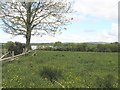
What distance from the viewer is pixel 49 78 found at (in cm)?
718

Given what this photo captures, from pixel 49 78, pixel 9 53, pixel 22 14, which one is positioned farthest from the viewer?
pixel 22 14

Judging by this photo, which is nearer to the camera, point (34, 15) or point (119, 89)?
point (119, 89)

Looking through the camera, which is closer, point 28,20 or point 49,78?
point 49,78

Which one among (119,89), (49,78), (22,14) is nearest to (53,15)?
(22,14)

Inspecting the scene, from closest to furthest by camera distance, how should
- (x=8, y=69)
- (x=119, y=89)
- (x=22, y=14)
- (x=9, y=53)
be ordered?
1. (x=9, y=53)
2. (x=119, y=89)
3. (x=8, y=69)
4. (x=22, y=14)

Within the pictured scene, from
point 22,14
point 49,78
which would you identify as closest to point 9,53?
point 49,78

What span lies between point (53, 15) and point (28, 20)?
2.15 m

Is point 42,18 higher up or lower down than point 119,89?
higher up

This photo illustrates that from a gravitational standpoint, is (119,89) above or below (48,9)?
below

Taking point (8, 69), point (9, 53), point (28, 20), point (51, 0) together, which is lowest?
point (8, 69)

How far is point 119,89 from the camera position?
4949mm

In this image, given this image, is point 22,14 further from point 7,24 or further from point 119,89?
point 119,89

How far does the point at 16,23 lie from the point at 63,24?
4008 mm

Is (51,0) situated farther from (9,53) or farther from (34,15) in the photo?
(9,53)
